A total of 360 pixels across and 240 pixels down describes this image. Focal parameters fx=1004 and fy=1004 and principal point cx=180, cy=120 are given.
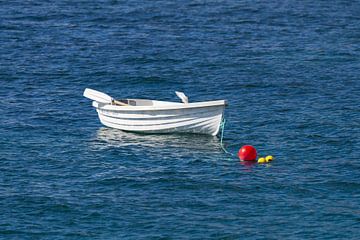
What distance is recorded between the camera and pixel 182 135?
71562 mm

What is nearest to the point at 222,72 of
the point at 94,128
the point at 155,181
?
the point at 94,128

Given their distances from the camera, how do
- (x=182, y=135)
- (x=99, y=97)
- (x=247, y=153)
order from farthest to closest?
1. (x=99, y=97)
2. (x=182, y=135)
3. (x=247, y=153)

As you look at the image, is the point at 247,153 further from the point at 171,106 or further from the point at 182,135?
the point at 171,106

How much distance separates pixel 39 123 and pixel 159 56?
23004 millimetres

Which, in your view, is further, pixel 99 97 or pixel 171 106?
pixel 99 97

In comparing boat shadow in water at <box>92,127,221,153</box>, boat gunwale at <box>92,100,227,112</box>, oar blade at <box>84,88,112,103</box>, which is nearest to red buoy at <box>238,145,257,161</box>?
boat shadow in water at <box>92,127,221,153</box>

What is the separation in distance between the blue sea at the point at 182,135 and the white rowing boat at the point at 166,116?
2.37ft

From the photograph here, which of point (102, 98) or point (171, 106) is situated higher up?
point (102, 98)

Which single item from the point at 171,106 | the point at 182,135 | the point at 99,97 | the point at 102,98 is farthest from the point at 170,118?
the point at 99,97

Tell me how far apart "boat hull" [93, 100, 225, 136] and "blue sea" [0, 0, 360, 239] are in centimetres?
69

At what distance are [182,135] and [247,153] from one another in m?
7.23

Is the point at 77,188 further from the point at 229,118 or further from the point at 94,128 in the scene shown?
the point at 229,118

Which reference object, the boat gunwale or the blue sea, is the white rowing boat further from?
the blue sea

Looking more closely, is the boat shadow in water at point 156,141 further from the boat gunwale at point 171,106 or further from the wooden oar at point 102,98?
the wooden oar at point 102,98
